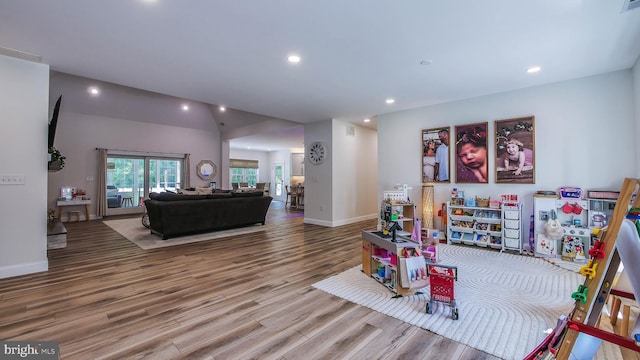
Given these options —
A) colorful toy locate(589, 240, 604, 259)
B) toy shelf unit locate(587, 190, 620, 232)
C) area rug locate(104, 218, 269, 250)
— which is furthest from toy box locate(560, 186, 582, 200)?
area rug locate(104, 218, 269, 250)

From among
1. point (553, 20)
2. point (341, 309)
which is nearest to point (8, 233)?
point (341, 309)

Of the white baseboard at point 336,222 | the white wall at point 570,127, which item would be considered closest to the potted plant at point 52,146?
the white baseboard at point 336,222

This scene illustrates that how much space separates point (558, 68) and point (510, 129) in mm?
1051

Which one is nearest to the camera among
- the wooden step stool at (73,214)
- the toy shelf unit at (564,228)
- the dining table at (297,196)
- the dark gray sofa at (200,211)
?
the toy shelf unit at (564,228)

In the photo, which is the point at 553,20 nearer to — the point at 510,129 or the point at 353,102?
the point at 510,129

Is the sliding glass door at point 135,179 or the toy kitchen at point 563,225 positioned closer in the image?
the toy kitchen at point 563,225

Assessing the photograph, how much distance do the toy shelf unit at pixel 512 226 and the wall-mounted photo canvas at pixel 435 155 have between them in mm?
1073

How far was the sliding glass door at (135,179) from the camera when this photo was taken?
324 inches

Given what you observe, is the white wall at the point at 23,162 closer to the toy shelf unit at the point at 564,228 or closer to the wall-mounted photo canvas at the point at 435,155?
the wall-mounted photo canvas at the point at 435,155

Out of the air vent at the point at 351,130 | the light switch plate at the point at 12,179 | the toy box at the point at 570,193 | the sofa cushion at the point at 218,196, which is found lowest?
the sofa cushion at the point at 218,196

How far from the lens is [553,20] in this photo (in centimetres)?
237

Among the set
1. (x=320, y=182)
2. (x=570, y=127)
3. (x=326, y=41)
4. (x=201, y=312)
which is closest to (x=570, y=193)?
(x=570, y=127)

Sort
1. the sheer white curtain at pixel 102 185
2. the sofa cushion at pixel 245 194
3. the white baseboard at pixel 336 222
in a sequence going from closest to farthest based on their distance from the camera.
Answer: the sofa cushion at pixel 245 194
the white baseboard at pixel 336 222
the sheer white curtain at pixel 102 185

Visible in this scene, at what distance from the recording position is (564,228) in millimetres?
3721
